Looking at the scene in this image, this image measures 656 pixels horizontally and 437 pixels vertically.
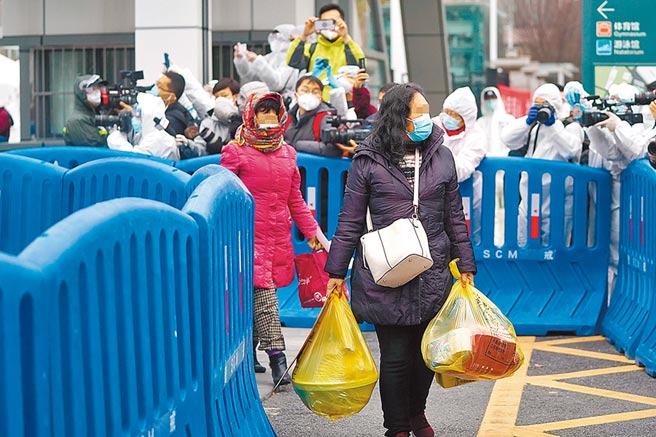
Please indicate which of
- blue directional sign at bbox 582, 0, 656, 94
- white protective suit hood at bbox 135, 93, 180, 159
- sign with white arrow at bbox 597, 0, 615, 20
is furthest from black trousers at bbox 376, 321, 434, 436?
sign with white arrow at bbox 597, 0, 615, 20

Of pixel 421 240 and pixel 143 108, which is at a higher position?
pixel 143 108

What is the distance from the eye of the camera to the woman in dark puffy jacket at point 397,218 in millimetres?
5840

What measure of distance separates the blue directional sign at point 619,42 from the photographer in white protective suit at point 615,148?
3125 mm

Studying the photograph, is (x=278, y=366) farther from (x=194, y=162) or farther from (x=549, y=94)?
(x=549, y=94)

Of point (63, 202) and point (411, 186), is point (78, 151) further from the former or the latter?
point (411, 186)

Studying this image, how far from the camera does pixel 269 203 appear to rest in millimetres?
7348

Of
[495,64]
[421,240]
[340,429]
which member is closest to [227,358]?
[421,240]

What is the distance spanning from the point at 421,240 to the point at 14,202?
2.13 meters

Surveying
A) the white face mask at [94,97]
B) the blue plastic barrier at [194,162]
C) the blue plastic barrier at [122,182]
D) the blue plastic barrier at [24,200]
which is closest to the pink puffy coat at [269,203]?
the blue plastic barrier at [122,182]

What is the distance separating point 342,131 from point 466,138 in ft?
3.22

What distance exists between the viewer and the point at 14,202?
250 inches

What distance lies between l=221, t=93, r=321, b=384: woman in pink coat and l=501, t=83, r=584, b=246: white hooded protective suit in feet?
9.90

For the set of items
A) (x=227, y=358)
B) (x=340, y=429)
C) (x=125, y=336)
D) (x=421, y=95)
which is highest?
(x=421, y=95)

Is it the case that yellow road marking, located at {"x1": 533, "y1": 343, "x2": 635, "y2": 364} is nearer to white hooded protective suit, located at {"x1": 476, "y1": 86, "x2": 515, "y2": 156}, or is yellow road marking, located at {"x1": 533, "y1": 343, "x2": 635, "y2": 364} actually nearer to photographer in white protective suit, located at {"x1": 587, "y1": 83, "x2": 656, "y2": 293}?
photographer in white protective suit, located at {"x1": 587, "y1": 83, "x2": 656, "y2": 293}
